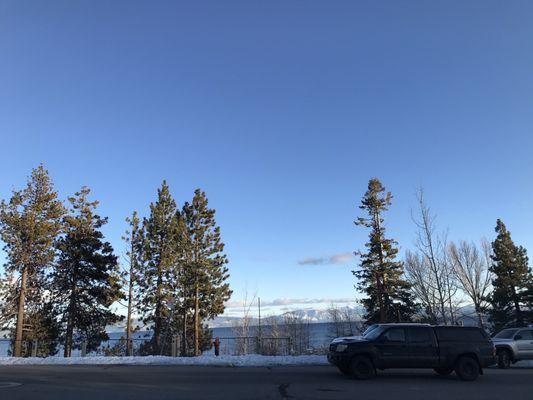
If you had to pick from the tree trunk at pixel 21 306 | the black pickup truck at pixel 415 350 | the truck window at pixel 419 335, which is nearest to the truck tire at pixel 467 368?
the black pickup truck at pixel 415 350

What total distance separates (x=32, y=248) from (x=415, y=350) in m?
30.6

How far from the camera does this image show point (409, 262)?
44938 millimetres

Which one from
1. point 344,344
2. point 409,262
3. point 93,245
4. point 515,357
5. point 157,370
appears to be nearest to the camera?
point 344,344

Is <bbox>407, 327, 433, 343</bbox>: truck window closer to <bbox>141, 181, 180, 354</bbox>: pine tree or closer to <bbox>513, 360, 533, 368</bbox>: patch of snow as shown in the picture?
<bbox>513, 360, 533, 368</bbox>: patch of snow

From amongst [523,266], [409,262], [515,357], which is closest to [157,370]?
[515,357]

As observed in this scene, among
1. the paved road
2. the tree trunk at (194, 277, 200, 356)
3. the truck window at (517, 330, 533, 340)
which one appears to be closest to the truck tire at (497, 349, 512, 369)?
the truck window at (517, 330, 533, 340)

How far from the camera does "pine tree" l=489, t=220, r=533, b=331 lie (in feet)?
132

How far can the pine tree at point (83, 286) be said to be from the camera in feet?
121

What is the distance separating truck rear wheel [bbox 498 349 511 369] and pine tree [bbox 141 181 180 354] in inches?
1123

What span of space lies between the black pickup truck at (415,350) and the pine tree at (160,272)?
2834cm

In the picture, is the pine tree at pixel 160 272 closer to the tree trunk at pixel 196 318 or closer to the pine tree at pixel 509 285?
the tree trunk at pixel 196 318

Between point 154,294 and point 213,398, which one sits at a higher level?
point 154,294

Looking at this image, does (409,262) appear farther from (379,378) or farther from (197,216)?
(379,378)

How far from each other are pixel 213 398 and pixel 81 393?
3615mm
